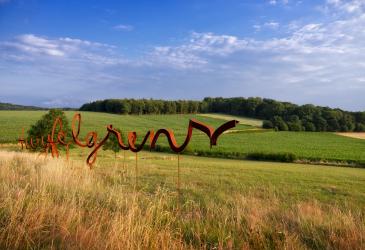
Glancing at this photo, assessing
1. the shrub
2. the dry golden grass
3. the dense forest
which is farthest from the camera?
the dense forest

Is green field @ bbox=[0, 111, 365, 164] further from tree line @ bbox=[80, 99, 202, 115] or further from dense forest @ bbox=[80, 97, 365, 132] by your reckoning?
tree line @ bbox=[80, 99, 202, 115]

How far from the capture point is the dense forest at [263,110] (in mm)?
92375

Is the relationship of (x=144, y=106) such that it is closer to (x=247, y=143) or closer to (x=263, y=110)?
(x=263, y=110)

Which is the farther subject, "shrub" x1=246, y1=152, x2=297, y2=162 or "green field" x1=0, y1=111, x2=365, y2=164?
"green field" x1=0, y1=111, x2=365, y2=164

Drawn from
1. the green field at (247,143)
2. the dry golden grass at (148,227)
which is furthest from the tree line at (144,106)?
the dry golden grass at (148,227)

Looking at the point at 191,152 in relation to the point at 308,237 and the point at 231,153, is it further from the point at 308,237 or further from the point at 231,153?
the point at 308,237

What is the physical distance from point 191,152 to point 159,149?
3958 millimetres

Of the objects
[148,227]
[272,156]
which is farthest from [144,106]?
[148,227]

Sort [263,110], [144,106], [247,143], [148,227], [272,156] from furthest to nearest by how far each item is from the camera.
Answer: [144,106], [263,110], [247,143], [272,156], [148,227]

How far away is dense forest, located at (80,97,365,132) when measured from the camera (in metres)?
92.4

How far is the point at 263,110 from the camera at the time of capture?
106688mm

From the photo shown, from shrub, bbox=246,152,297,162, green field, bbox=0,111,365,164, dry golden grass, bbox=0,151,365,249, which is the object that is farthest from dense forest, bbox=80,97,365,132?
dry golden grass, bbox=0,151,365,249

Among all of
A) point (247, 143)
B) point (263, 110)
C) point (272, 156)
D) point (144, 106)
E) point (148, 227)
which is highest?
point (144, 106)

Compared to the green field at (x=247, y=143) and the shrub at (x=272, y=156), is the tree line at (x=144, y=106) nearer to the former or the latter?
the green field at (x=247, y=143)
